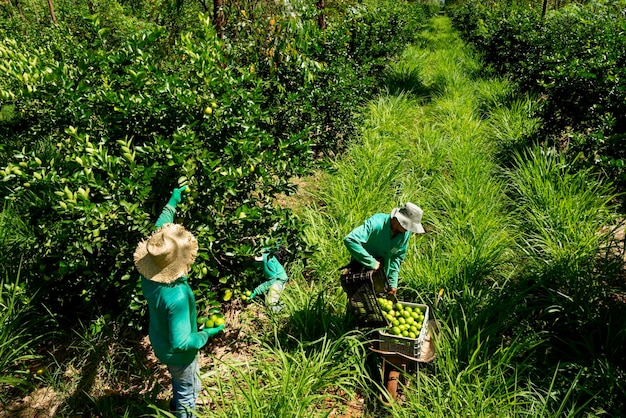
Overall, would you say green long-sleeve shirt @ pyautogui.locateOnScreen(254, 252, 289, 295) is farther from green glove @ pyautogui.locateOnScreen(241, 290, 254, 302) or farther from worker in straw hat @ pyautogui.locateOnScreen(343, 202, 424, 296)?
worker in straw hat @ pyautogui.locateOnScreen(343, 202, 424, 296)

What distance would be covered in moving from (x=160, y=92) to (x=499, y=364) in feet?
9.74

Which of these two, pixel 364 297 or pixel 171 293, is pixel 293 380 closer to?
pixel 364 297

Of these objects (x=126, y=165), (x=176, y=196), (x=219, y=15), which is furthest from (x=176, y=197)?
(x=219, y=15)

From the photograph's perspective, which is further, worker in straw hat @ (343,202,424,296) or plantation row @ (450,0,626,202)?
plantation row @ (450,0,626,202)

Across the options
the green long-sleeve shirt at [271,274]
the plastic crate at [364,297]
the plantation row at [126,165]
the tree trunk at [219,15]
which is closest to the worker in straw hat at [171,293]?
the plantation row at [126,165]

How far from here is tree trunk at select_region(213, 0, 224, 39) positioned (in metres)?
4.07

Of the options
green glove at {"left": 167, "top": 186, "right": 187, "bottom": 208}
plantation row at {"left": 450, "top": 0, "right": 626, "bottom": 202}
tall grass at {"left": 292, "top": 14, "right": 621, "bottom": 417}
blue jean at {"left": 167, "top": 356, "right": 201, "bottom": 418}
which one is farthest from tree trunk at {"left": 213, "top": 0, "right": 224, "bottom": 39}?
plantation row at {"left": 450, "top": 0, "right": 626, "bottom": 202}

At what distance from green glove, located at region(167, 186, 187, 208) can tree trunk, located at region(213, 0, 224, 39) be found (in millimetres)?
2087

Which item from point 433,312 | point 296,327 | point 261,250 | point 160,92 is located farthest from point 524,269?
point 160,92

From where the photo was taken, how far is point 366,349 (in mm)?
3096

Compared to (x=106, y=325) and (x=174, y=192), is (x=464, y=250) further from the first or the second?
(x=106, y=325)

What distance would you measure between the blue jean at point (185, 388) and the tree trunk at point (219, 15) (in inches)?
126

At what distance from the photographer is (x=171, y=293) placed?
219 cm

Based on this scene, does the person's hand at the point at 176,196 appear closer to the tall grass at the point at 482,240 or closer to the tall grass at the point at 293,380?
the tall grass at the point at 293,380
